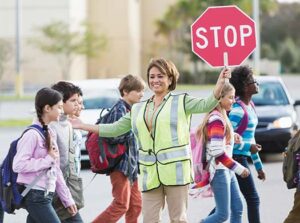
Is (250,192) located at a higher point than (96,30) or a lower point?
lower

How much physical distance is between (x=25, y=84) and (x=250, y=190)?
5736 cm

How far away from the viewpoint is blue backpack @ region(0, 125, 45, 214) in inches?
284

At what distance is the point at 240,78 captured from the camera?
935 cm

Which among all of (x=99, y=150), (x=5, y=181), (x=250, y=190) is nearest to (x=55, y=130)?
(x=5, y=181)

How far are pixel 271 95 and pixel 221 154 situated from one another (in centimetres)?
1034

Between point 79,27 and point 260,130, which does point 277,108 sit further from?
point 79,27

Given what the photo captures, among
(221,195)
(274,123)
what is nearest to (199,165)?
(221,195)

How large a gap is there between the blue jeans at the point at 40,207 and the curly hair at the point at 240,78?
2.70 m

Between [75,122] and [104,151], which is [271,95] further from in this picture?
[75,122]

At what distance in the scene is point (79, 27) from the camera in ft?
217

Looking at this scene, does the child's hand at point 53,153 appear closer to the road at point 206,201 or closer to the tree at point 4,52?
the road at point 206,201

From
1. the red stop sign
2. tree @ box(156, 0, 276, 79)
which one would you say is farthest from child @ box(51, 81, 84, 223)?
tree @ box(156, 0, 276, 79)

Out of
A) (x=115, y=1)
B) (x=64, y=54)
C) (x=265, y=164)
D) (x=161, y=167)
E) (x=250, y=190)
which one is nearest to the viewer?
(x=161, y=167)

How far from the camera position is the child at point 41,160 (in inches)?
281
